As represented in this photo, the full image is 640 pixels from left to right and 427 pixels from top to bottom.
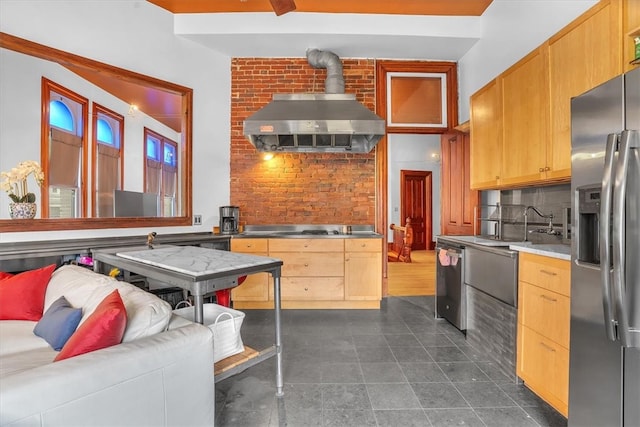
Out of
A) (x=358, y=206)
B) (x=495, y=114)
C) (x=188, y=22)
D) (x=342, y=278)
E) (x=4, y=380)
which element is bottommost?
(x=342, y=278)

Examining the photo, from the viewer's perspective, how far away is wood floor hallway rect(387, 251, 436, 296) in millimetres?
4348

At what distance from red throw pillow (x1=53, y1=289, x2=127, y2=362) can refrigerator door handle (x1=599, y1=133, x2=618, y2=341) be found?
73.1 inches

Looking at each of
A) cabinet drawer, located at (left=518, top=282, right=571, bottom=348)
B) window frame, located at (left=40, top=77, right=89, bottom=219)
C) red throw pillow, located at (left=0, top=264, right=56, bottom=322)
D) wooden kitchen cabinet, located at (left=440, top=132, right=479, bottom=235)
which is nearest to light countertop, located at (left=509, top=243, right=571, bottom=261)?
cabinet drawer, located at (left=518, top=282, right=571, bottom=348)

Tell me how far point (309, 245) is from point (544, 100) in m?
2.46

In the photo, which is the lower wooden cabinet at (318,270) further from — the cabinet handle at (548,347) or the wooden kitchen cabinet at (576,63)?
the wooden kitchen cabinet at (576,63)

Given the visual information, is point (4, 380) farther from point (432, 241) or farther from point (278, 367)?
point (432, 241)

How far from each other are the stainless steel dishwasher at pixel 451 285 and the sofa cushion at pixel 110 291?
2348mm

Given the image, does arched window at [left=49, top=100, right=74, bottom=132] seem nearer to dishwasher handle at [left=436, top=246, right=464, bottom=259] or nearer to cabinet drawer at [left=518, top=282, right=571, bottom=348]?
dishwasher handle at [left=436, top=246, right=464, bottom=259]

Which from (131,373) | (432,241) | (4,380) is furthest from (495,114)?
(432,241)

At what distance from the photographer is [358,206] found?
409cm

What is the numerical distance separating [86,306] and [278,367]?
3.53 ft

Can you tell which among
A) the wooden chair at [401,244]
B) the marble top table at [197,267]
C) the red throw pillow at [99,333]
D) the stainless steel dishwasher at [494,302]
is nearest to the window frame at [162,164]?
the marble top table at [197,267]

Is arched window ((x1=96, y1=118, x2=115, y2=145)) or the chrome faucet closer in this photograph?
the chrome faucet

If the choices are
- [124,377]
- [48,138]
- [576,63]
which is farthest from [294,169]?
[124,377]
